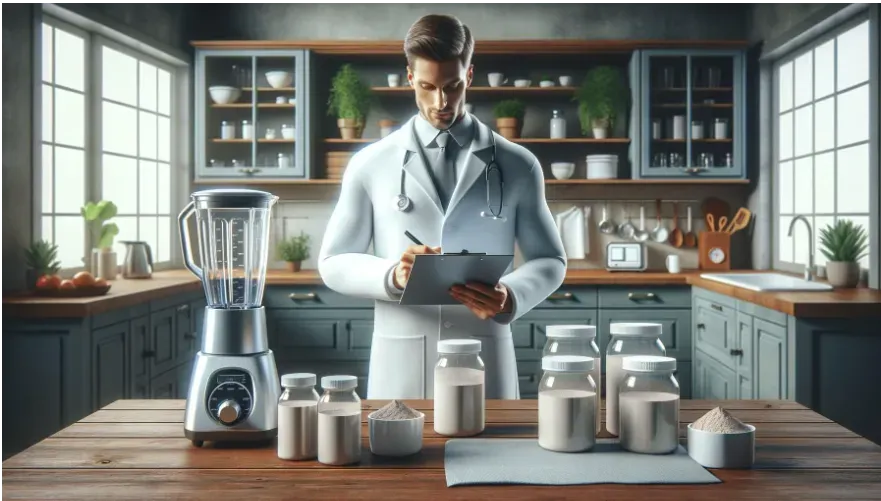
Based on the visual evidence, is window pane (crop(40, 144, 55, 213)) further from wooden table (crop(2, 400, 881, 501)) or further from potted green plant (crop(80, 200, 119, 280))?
wooden table (crop(2, 400, 881, 501))

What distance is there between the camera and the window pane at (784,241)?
490cm

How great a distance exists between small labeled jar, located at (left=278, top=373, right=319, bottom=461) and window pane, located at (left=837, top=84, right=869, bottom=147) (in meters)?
3.44

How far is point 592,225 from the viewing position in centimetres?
533

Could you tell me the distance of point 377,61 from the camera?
207 inches

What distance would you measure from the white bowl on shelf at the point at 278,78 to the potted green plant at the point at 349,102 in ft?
0.90

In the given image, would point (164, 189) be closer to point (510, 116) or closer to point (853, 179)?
point (510, 116)

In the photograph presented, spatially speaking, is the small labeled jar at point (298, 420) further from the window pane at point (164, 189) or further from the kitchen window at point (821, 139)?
the window pane at point (164, 189)

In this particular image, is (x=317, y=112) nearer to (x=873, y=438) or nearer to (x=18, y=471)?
(x=873, y=438)

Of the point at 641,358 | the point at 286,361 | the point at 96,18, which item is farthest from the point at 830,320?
the point at 96,18

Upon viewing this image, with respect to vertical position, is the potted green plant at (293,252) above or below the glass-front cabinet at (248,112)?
below

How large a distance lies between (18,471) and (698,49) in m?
4.53

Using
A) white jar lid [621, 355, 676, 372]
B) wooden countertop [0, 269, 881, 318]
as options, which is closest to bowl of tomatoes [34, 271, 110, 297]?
wooden countertop [0, 269, 881, 318]

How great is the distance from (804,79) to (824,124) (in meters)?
0.40

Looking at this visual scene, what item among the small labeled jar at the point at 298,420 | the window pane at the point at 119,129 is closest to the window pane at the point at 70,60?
the window pane at the point at 119,129
